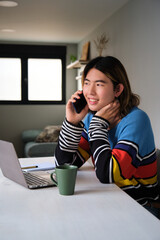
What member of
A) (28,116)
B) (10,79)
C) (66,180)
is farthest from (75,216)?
(10,79)

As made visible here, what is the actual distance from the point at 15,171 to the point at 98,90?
0.58 metres

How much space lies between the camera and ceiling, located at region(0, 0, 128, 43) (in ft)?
12.4

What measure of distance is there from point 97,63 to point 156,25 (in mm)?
1605

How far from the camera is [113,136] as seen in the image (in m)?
1.64

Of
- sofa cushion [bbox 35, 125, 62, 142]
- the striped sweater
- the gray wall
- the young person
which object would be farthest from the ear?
the gray wall

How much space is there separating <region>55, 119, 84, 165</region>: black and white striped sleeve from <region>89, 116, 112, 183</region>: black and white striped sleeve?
127mm

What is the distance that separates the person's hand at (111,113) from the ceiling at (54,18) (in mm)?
2390

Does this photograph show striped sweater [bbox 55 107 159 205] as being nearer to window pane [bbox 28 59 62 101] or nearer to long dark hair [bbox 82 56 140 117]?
long dark hair [bbox 82 56 140 117]

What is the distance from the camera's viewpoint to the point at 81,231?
34.3 inches

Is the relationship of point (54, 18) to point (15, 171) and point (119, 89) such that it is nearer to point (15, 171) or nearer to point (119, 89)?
point (119, 89)

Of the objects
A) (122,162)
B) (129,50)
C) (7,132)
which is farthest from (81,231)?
(7,132)

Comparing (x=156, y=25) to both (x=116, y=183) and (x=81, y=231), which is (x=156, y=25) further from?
(x=81, y=231)

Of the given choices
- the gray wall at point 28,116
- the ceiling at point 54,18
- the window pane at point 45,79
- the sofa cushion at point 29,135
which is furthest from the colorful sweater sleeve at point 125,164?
the window pane at point 45,79

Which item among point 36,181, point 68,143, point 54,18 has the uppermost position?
point 54,18
